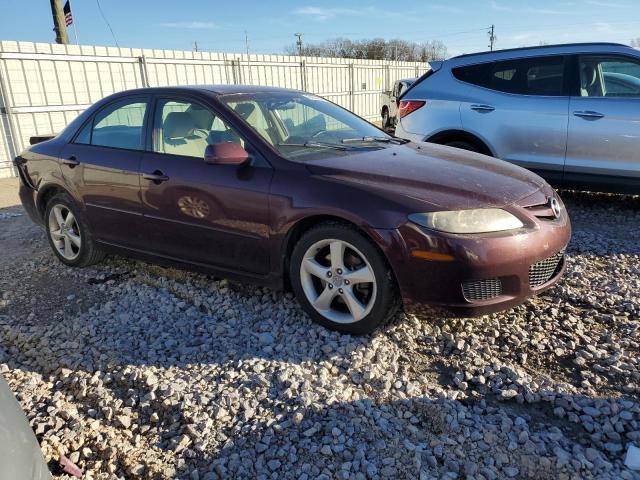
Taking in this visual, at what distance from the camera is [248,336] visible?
11.1 ft

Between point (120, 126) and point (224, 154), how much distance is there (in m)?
1.46

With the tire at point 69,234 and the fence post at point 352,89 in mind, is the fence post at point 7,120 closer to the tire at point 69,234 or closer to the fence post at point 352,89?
the tire at point 69,234

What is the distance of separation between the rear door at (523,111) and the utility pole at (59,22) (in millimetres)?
13348

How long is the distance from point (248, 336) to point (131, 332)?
2.65 ft

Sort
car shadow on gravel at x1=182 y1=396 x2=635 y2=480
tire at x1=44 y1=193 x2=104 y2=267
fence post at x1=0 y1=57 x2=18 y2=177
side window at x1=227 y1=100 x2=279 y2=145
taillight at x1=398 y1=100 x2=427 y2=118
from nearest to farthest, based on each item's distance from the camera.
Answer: car shadow on gravel at x1=182 y1=396 x2=635 y2=480 < side window at x1=227 y1=100 x2=279 y2=145 < tire at x1=44 y1=193 x2=104 y2=267 < taillight at x1=398 y1=100 x2=427 y2=118 < fence post at x1=0 y1=57 x2=18 y2=177

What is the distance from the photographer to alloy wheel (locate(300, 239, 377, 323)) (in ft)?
10.6

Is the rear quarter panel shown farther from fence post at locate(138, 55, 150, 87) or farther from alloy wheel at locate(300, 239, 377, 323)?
fence post at locate(138, 55, 150, 87)

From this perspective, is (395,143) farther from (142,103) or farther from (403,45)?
(403,45)

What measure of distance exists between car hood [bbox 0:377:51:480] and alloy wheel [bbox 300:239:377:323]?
188 cm

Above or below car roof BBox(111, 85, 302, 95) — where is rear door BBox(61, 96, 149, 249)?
below

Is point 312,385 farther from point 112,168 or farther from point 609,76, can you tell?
point 609,76

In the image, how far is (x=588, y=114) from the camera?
5.61 meters

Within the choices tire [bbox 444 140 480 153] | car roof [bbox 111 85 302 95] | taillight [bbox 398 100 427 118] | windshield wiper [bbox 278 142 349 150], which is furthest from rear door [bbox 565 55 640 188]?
car roof [bbox 111 85 302 95]

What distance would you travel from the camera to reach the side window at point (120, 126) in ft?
13.7
